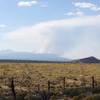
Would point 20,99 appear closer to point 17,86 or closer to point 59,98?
point 59,98

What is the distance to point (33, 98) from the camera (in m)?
29.1

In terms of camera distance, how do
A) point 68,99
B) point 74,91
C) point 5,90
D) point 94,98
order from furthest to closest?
point 5,90
point 74,91
point 68,99
point 94,98

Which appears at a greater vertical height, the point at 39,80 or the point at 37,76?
the point at 37,76

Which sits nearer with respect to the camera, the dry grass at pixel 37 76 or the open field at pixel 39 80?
the open field at pixel 39 80

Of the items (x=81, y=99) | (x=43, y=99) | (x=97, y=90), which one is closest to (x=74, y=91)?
(x=97, y=90)

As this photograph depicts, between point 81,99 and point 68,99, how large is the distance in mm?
1742

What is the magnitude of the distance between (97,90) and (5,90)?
969cm

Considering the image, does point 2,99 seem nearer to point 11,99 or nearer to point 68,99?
point 11,99

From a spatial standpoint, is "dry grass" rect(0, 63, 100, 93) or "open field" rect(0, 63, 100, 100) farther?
"dry grass" rect(0, 63, 100, 93)

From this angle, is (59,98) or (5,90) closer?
(59,98)

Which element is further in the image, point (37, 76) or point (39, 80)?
point (37, 76)

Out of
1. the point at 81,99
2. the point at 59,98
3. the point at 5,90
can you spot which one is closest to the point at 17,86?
the point at 5,90

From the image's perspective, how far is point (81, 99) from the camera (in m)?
26.2

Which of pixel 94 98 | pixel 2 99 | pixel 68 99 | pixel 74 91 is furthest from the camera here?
pixel 74 91
